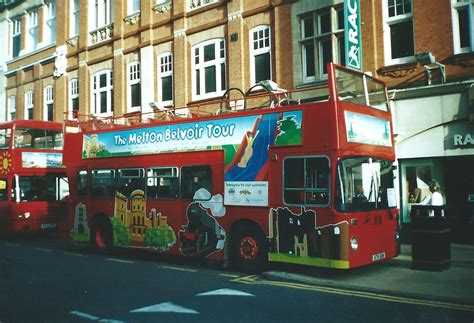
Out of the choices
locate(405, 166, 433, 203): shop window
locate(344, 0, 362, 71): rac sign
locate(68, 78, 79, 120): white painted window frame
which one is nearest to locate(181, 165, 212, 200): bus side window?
locate(344, 0, 362, 71): rac sign

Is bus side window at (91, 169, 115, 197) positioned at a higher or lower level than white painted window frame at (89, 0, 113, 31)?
lower

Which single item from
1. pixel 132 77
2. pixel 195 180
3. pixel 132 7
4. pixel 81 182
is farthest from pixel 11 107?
pixel 195 180

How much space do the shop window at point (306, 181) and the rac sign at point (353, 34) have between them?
5.14 m

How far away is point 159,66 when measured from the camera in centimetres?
1984

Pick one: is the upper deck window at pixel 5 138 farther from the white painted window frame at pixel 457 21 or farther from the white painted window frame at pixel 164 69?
the white painted window frame at pixel 457 21

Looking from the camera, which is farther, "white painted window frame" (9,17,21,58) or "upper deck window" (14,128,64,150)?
"white painted window frame" (9,17,21,58)

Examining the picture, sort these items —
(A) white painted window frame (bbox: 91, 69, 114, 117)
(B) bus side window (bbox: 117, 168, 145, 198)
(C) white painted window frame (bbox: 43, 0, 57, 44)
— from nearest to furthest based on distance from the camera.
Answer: (B) bus side window (bbox: 117, 168, 145, 198)
(A) white painted window frame (bbox: 91, 69, 114, 117)
(C) white painted window frame (bbox: 43, 0, 57, 44)

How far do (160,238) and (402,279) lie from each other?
5.60 m

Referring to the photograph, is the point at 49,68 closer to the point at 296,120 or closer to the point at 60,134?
the point at 60,134

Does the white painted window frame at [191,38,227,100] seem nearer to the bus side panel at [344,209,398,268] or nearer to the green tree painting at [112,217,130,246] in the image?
the green tree painting at [112,217,130,246]

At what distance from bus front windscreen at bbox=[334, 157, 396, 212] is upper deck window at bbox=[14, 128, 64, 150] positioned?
12.6 metres

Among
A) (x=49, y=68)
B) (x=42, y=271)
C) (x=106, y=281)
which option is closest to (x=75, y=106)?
(x=49, y=68)

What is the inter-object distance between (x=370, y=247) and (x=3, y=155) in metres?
13.4

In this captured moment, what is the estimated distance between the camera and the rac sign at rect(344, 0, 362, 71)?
43.0 ft
